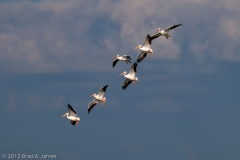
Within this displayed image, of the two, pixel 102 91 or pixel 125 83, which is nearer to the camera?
pixel 102 91

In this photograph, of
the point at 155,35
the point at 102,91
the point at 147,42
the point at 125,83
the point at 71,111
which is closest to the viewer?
the point at 147,42

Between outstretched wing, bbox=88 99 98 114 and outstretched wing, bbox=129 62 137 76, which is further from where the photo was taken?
outstretched wing, bbox=88 99 98 114

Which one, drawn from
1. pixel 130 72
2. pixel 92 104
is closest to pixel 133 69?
pixel 130 72

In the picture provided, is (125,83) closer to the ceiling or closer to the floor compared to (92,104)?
closer to the ceiling

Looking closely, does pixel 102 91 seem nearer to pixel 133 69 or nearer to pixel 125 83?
pixel 125 83

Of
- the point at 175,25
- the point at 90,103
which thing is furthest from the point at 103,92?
the point at 175,25

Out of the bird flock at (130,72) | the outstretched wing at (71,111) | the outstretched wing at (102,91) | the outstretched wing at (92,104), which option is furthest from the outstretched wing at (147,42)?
the outstretched wing at (71,111)

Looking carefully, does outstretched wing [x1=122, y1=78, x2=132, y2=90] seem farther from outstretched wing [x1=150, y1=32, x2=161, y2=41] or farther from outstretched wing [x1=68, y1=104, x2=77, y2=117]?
outstretched wing [x1=68, y1=104, x2=77, y2=117]

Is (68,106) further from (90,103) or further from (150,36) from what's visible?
(150,36)

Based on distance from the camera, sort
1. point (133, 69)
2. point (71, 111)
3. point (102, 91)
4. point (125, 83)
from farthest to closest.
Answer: point (125, 83) < point (102, 91) < point (71, 111) < point (133, 69)

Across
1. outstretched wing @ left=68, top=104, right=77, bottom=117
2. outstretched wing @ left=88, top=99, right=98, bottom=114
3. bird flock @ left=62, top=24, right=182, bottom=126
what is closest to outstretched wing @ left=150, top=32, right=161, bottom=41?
bird flock @ left=62, top=24, right=182, bottom=126

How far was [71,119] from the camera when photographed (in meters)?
109

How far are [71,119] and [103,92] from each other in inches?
193

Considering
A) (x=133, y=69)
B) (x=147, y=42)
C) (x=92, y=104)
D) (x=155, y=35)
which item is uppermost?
(x=155, y=35)
